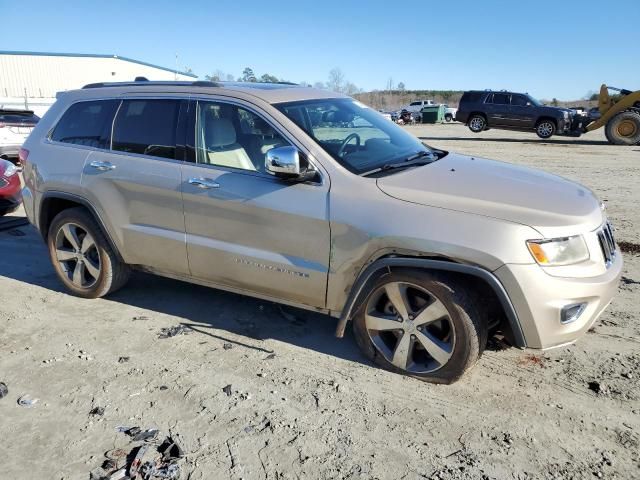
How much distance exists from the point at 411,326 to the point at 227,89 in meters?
2.21

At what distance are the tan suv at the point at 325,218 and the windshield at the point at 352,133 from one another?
0.06ft

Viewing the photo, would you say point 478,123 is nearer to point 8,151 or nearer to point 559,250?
point 8,151

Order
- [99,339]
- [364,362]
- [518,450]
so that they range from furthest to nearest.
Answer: [99,339], [364,362], [518,450]

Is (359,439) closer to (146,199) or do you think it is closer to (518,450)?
(518,450)

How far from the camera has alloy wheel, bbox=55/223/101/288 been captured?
4703mm

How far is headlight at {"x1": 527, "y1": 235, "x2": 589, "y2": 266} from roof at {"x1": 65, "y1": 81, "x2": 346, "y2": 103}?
2.08 meters

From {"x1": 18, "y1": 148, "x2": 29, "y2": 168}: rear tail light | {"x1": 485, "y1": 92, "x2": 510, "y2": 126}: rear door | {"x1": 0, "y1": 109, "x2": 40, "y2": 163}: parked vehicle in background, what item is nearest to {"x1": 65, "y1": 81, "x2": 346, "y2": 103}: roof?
{"x1": 18, "y1": 148, "x2": 29, "y2": 168}: rear tail light

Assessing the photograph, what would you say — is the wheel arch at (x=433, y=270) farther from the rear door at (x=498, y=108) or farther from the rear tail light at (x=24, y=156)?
the rear door at (x=498, y=108)

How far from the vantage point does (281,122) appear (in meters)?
3.68

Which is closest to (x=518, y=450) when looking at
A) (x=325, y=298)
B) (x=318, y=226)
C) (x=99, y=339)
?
(x=325, y=298)

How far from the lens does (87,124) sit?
462 cm

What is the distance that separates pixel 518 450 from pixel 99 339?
9.99ft

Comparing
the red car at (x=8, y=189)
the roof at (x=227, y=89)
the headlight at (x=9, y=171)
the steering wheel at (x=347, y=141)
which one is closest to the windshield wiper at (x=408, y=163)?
the steering wheel at (x=347, y=141)

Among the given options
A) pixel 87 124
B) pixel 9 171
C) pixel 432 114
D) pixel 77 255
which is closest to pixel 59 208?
pixel 77 255
